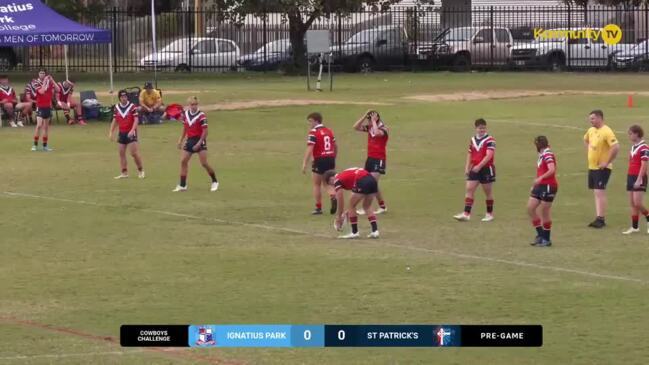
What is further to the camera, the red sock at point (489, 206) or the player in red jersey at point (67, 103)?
the player in red jersey at point (67, 103)

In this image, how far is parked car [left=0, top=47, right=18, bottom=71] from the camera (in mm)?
58688

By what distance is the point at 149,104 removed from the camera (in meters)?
37.3

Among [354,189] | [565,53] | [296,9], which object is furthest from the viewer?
[565,53]

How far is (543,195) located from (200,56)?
143 ft

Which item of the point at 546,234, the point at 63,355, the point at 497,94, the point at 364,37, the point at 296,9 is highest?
the point at 296,9

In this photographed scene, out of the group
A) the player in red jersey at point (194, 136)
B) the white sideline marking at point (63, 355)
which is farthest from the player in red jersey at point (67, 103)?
the white sideline marking at point (63, 355)

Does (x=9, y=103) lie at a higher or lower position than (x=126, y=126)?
higher

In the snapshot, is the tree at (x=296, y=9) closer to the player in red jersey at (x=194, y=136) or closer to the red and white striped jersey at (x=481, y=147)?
the player in red jersey at (x=194, y=136)

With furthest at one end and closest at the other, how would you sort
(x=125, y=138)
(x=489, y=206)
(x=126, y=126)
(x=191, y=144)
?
(x=126, y=126), (x=125, y=138), (x=191, y=144), (x=489, y=206)

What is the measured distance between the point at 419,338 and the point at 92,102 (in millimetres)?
27752

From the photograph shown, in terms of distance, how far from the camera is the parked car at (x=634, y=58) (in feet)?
197

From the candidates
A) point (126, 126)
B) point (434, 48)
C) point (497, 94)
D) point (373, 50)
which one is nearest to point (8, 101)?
point (126, 126)

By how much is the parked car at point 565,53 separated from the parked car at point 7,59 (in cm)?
2208

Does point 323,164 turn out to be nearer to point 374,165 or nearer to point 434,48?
point 374,165
